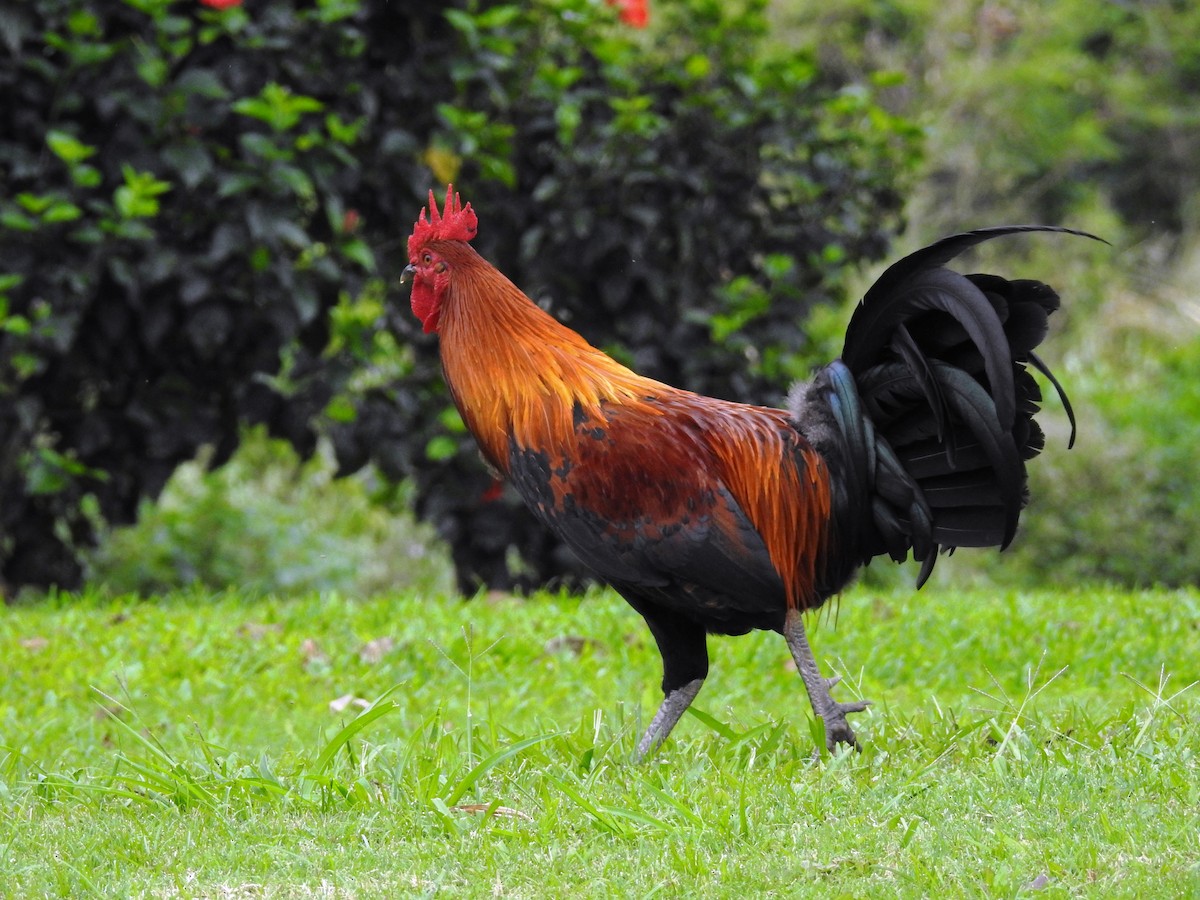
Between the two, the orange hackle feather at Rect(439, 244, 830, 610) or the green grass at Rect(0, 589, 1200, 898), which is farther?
the orange hackle feather at Rect(439, 244, 830, 610)

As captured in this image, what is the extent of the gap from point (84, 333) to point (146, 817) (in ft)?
13.3

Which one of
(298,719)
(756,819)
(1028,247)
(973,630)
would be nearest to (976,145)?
(1028,247)

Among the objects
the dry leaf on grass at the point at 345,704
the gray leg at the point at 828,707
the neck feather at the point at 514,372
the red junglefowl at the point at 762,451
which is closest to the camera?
the red junglefowl at the point at 762,451

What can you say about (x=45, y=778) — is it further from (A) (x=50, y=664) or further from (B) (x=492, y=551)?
(B) (x=492, y=551)

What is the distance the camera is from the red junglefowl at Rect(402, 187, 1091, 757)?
13.6ft

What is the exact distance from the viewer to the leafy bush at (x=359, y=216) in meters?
7.05

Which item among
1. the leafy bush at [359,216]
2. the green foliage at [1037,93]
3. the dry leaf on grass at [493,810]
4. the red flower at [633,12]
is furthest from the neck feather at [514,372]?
the green foliage at [1037,93]

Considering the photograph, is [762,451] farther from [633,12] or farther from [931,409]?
[633,12]

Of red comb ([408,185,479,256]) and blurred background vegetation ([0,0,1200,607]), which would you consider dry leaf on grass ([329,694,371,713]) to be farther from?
blurred background vegetation ([0,0,1200,607])

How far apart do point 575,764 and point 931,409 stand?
4.70 feet

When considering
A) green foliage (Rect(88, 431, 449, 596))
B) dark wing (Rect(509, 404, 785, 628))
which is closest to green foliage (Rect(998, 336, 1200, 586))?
green foliage (Rect(88, 431, 449, 596))

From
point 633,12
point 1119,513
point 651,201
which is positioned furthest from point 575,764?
point 1119,513

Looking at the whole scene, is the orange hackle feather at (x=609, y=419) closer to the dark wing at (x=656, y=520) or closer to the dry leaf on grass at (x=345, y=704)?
the dark wing at (x=656, y=520)

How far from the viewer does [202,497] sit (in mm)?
9789
